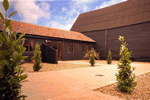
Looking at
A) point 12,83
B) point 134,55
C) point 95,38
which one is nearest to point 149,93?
point 12,83

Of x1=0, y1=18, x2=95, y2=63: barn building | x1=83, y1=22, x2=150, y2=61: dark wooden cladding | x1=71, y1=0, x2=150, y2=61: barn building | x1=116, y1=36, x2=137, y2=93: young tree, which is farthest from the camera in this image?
x1=71, y1=0, x2=150, y2=61: barn building

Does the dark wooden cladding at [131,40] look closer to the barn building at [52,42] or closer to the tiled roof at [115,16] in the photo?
the tiled roof at [115,16]

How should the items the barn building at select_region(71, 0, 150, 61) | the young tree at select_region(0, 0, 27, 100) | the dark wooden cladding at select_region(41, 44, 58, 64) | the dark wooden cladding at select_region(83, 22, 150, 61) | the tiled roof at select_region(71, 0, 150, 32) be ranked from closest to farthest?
1. the young tree at select_region(0, 0, 27, 100)
2. the dark wooden cladding at select_region(41, 44, 58, 64)
3. the dark wooden cladding at select_region(83, 22, 150, 61)
4. the barn building at select_region(71, 0, 150, 61)
5. the tiled roof at select_region(71, 0, 150, 32)

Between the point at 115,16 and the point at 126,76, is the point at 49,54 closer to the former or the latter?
the point at 126,76

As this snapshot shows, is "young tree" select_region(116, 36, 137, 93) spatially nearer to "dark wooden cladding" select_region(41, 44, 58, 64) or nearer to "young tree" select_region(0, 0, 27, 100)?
"young tree" select_region(0, 0, 27, 100)

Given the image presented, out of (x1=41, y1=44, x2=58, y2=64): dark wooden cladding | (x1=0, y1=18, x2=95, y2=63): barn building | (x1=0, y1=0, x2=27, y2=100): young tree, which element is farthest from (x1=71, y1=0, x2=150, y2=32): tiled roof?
(x1=0, y1=0, x2=27, y2=100): young tree

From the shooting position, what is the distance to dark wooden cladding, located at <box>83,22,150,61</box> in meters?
17.1

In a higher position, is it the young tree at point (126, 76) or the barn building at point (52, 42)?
the barn building at point (52, 42)

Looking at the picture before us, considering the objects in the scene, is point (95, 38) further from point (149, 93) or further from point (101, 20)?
point (149, 93)

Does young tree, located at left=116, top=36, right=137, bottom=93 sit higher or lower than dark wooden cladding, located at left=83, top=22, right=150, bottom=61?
lower

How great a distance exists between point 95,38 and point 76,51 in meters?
5.33

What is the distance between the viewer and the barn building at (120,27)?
17391mm

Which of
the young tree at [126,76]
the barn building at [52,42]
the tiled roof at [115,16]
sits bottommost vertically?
the young tree at [126,76]

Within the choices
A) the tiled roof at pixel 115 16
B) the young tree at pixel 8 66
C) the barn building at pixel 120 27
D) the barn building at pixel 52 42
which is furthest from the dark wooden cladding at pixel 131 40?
the young tree at pixel 8 66
